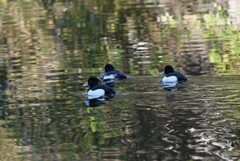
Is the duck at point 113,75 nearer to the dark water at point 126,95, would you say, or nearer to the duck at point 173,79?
the dark water at point 126,95

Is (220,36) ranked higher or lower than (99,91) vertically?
lower

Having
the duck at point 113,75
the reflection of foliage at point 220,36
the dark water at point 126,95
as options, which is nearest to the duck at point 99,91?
the dark water at point 126,95

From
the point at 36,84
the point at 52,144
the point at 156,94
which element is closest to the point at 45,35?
the point at 36,84

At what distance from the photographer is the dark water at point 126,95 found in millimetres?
11883

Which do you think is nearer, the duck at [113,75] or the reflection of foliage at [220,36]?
the duck at [113,75]

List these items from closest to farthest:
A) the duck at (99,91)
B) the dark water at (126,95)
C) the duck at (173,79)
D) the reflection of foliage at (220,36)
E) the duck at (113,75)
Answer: the dark water at (126,95) → the duck at (99,91) → the duck at (173,79) → the duck at (113,75) → the reflection of foliage at (220,36)

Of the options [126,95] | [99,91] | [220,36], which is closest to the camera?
[126,95]

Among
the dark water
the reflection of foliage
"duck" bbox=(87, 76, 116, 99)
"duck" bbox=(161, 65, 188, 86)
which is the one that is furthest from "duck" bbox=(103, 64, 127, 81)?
the reflection of foliage

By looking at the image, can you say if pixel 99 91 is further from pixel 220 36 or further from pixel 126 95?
pixel 220 36

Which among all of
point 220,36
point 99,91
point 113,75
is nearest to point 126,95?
point 99,91

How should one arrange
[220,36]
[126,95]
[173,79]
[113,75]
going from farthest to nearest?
[220,36] → [113,75] → [173,79] → [126,95]

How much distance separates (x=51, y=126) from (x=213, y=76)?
5.60m

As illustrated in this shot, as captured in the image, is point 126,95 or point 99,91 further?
point 99,91

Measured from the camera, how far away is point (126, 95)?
1605 centimetres
